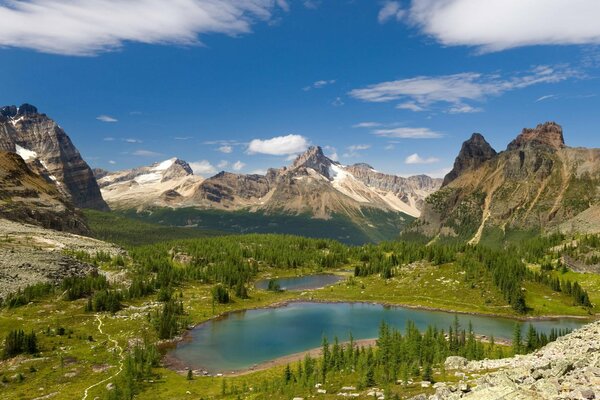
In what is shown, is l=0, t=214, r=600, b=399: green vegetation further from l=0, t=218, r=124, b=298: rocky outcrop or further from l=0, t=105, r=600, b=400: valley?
l=0, t=218, r=124, b=298: rocky outcrop

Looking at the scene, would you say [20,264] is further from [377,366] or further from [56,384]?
[377,366]

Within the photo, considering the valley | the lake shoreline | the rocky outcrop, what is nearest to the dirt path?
the valley

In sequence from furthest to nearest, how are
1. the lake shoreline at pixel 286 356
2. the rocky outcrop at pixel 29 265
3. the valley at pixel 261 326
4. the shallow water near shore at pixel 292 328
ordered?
the rocky outcrop at pixel 29 265 < the shallow water near shore at pixel 292 328 < the lake shoreline at pixel 286 356 < the valley at pixel 261 326

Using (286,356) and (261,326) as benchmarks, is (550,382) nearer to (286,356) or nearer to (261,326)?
(286,356)

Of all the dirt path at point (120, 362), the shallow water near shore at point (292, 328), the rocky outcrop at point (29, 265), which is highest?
the rocky outcrop at point (29, 265)

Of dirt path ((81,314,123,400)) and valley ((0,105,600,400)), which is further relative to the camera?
dirt path ((81,314,123,400))

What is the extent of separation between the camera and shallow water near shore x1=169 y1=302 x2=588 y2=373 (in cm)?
10614

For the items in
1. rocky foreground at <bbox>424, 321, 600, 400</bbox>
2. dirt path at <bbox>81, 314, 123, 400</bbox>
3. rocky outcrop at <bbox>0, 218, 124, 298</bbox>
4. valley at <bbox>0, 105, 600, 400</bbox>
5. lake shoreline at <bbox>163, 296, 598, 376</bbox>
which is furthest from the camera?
rocky outcrop at <bbox>0, 218, 124, 298</bbox>

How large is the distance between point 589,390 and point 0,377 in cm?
9522

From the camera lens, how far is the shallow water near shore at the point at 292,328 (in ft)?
348

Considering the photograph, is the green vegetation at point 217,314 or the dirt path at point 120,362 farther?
the dirt path at point 120,362

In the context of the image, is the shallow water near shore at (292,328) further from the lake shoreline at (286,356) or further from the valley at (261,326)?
the lake shoreline at (286,356)

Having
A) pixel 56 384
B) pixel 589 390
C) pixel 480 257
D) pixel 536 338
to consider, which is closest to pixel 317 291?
pixel 480 257

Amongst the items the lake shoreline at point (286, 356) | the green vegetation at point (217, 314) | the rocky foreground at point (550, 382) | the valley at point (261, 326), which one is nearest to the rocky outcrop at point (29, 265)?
the valley at point (261, 326)
